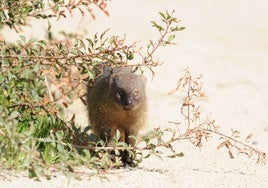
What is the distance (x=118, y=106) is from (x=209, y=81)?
312 centimetres

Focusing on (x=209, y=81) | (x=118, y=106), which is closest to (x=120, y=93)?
(x=118, y=106)

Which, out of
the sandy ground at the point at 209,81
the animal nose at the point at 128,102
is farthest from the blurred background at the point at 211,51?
the animal nose at the point at 128,102

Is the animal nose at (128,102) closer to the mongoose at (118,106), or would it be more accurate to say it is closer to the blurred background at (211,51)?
A: the mongoose at (118,106)

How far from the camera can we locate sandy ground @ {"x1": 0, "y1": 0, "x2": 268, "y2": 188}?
423 centimetres

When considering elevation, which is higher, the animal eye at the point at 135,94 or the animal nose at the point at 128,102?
the animal eye at the point at 135,94

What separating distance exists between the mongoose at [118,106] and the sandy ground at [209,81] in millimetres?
338

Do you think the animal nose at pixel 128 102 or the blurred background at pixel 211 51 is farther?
the blurred background at pixel 211 51

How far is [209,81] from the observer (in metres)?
7.83

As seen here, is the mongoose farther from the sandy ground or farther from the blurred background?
the blurred background

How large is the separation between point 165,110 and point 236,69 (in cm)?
222

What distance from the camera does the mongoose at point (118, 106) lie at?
488 cm

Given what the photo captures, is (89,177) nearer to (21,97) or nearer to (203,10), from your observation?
(21,97)

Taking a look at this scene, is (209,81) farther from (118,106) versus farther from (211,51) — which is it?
(118,106)

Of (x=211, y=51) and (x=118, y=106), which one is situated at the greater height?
(x=211, y=51)
